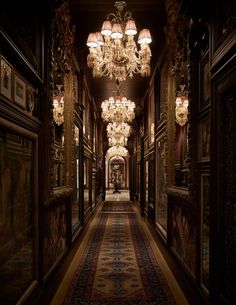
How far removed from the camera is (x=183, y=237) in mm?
4559

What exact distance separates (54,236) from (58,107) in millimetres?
1887

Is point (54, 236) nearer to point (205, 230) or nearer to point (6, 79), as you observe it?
point (205, 230)

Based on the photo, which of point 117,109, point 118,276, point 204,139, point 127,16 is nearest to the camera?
point 204,139

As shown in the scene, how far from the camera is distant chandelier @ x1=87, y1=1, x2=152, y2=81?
18.5 feet

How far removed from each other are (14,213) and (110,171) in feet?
110

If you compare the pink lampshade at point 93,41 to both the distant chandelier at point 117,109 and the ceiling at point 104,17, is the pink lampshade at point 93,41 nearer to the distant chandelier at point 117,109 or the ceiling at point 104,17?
A: the ceiling at point 104,17

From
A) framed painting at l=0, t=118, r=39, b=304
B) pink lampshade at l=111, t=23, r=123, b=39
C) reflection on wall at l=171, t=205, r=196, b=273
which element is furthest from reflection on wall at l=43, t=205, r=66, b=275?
pink lampshade at l=111, t=23, r=123, b=39

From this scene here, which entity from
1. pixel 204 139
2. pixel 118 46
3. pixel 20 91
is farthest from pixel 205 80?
pixel 118 46

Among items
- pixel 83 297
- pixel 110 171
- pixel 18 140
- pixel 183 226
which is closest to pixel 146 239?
pixel 183 226

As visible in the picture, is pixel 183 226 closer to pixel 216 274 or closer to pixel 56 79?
pixel 216 274

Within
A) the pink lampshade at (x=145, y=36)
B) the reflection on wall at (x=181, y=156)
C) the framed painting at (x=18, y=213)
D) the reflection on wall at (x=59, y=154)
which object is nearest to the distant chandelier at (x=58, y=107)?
the reflection on wall at (x=59, y=154)

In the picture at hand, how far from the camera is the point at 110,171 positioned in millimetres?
36250

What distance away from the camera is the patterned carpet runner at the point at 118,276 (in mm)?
3932

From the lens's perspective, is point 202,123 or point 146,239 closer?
point 202,123
